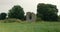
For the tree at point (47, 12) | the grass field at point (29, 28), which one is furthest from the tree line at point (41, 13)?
the grass field at point (29, 28)

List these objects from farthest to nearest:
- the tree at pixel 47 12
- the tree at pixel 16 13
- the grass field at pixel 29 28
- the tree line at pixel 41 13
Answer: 1. the tree at pixel 16 13
2. the tree line at pixel 41 13
3. the tree at pixel 47 12
4. the grass field at pixel 29 28

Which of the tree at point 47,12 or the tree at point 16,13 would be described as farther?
the tree at point 16,13

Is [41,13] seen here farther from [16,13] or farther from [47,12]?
[16,13]

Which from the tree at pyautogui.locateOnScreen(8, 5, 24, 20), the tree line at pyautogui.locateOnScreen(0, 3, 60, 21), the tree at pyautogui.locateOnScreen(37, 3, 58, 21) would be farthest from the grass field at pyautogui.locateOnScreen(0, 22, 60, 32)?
the tree at pyautogui.locateOnScreen(8, 5, 24, 20)

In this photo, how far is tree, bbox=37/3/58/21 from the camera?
48.6 metres

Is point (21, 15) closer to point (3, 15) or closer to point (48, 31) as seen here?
point (3, 15)

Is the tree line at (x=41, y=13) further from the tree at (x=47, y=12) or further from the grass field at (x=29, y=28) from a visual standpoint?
the grass field at (x=29, y=28)

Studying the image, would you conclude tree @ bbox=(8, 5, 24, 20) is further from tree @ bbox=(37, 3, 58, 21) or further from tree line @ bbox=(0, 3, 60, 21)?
tree @ bbox=(37, 3, 58, 21)

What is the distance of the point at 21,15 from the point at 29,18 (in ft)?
31.1

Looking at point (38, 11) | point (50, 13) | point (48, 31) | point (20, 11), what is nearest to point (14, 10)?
point (20, 11)

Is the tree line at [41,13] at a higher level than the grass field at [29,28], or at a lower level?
lower

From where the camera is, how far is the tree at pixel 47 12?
48.6 metres

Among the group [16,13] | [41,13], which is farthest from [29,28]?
[16,13]

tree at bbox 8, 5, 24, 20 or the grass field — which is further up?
the grass field
